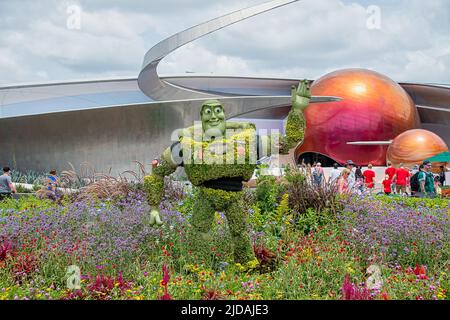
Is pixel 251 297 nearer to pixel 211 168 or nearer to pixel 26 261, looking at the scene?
pixel 211 168

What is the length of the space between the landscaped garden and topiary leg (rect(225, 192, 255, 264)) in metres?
0.14

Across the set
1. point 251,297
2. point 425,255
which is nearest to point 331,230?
point 425,255

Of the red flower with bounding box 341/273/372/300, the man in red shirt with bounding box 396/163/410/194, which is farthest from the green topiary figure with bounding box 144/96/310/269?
the man in red shirt with bounding box 396/163/410/194

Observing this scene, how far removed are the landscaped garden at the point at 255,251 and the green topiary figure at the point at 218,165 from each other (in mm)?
258

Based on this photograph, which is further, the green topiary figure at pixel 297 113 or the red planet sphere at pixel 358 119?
the red planet sphere at pixel 358 119

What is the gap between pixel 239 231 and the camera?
4977 millimetres

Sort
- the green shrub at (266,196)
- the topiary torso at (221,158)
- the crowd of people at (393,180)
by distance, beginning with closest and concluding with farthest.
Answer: the topiary torso at (221,158)
the green shrub at (266,196)
the crowd of people at (393,180)

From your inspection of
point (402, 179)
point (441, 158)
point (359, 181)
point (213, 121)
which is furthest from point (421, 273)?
point (441, 158)

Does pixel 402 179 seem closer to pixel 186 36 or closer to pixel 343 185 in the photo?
pixel 343 185

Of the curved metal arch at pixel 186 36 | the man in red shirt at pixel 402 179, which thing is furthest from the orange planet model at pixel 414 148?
the curved metal arch at pixel 186 36

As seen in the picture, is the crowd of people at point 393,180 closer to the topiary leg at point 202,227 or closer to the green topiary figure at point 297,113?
the green topiary figure at point 297,113

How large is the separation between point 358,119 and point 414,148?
354cm

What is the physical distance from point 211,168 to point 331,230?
7.76 ft

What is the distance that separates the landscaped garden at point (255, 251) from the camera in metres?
4.08
